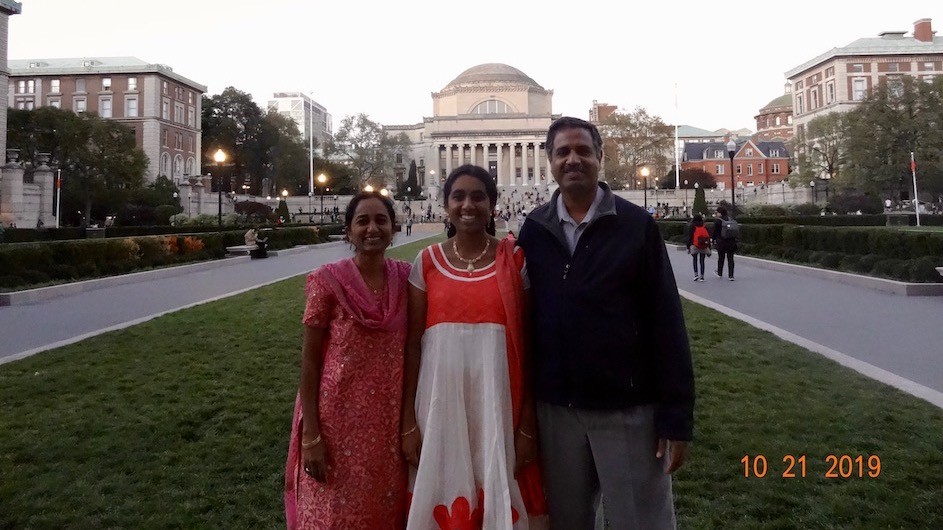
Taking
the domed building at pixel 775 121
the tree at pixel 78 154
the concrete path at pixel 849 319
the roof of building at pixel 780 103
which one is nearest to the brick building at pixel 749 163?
the domed building at pixel 775 121

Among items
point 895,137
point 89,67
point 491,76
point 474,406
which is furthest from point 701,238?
point 491,76

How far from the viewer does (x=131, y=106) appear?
65.2 meters

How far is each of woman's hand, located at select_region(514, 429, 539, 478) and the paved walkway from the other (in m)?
5.01

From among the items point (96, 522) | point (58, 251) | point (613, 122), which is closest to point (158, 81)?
point (613, 122)

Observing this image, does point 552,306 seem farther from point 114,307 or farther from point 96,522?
point 114,307

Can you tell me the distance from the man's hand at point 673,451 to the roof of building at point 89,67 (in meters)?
72.6

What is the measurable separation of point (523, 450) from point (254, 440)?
3.35m

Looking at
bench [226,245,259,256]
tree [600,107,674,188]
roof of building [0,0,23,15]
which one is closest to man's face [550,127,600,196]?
bench [226,245,259,256]

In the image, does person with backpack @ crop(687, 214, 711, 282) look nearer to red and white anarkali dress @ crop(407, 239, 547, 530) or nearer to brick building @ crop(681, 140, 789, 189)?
red and white anarkali dress @ crop(407, 239, 547, 530)

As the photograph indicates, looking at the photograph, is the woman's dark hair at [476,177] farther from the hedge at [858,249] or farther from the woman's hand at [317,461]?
the hedge at [858,249]

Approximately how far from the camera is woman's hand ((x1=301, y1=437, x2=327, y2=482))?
2.82m

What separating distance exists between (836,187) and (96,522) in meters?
54.8

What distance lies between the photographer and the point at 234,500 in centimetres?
423

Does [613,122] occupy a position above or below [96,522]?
above
